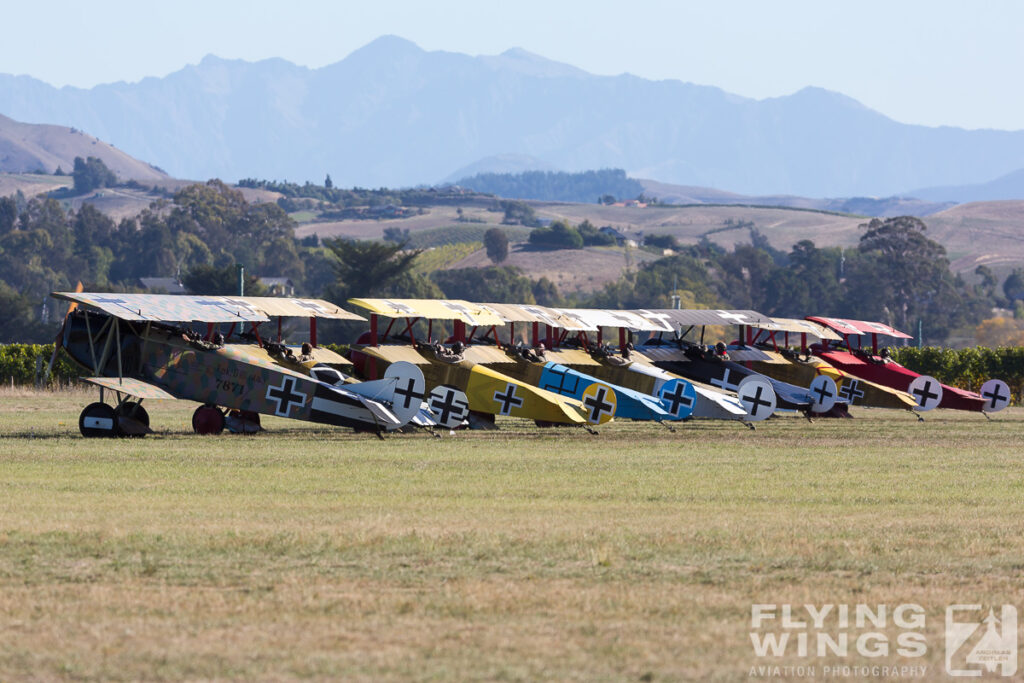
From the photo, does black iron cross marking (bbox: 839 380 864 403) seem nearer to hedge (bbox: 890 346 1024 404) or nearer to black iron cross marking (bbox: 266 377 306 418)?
black iron cross marking (bbox: 266 377 306 418)

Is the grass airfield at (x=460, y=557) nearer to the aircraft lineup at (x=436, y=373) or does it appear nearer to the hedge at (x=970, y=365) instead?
the aircraft lineup at (x=436, y=373)

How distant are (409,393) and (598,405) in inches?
141

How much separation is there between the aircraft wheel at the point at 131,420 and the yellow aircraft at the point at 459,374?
3610mm

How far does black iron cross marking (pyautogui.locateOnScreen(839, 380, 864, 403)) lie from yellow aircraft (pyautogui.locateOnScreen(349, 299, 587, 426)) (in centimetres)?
791

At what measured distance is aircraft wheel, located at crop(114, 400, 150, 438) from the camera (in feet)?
60.0

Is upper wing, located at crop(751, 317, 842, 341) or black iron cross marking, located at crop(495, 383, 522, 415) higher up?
upper wing, located at crop(751, 317, 842, 341)

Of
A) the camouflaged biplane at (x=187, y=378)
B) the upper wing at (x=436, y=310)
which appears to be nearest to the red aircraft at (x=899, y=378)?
the upper wing at (x=436, y=310)

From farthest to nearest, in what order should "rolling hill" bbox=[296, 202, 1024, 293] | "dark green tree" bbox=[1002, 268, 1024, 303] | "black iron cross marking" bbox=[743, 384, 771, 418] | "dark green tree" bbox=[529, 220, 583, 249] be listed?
"dark green tree" bbox=[529, 220, 583, 249] < "dark green tree" bbox=[1002, 268, 1024, 303] < "rolling hill" bbox=[296, 202, 1024, 293] < "black iron cross marking" bbox=[743, 384, 771, 418]

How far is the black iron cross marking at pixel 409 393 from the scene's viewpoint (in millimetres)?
18328

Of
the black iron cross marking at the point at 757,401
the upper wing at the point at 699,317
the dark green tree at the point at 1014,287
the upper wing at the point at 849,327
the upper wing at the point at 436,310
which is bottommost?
the dark green tree at the point at 1014,287

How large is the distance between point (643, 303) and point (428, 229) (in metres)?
77.2

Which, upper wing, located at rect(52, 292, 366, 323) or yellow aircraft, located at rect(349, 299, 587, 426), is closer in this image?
upper wing, located at rect(52, 292, 366, 323)

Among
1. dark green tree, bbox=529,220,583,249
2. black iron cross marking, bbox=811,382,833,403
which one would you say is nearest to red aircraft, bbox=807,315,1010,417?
black iron cross marking, bbox=811,382,833,403

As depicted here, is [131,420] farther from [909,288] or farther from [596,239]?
[596,239]
